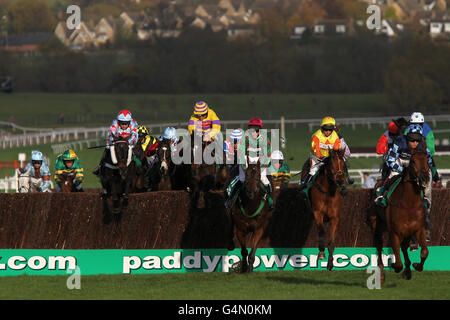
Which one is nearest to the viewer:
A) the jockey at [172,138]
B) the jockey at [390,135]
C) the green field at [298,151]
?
the jockey at [390,135]

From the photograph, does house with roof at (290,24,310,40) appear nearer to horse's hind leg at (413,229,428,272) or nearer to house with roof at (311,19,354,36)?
house with roof at (311,19,354,36)

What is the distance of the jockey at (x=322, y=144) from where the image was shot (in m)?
14.6

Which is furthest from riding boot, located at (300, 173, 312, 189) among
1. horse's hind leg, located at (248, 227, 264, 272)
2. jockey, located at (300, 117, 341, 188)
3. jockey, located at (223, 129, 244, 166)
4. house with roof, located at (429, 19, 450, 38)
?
house with roof, located at (429, 19, 450, 38)

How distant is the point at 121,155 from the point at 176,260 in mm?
1761

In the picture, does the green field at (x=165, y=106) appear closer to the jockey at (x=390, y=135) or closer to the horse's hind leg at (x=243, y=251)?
the jockey at (x=390, y=135)

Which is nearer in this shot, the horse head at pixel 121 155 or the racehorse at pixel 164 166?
the horse head at pixel 121 155

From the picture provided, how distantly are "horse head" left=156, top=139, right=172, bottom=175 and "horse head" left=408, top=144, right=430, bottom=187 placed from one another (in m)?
5.55

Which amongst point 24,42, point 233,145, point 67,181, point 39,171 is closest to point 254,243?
point 233,145

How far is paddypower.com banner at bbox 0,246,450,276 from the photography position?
1488 centimetres

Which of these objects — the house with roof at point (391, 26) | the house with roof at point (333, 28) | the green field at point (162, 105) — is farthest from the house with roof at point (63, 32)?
the house with roof at point (391, 26)

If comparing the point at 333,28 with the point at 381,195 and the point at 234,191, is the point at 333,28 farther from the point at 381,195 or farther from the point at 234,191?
the point at 381,195

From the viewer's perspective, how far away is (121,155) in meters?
15.2

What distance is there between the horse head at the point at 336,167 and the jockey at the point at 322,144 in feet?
1.73

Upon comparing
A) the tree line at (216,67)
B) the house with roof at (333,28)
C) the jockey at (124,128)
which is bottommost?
the jockey at (124,128)
